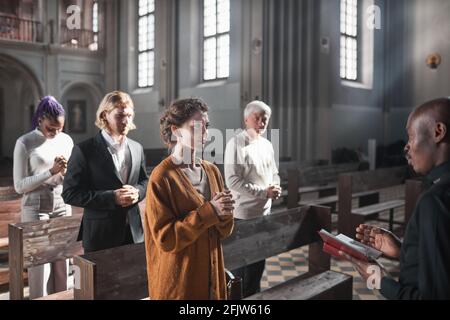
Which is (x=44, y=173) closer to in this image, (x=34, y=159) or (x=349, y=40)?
(x=34, y=159)

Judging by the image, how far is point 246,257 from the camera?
2.80m

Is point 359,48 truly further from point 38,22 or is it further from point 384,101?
point 38,22

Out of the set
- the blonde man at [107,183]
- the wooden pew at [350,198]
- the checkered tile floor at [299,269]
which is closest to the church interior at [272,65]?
the wooden pew at [350,198]

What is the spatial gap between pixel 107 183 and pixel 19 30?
587 inches

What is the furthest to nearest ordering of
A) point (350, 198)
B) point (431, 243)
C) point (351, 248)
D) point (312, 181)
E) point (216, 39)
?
point (216, 39)
point (312, 181)
point (350, 198)
point (351, 248)
point (431, 243)

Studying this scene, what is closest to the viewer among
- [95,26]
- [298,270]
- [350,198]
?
[298,270]

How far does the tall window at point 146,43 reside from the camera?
48.5ft

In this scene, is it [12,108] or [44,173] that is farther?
[12,108]

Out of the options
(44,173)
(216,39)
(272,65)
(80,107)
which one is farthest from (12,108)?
(44,173)

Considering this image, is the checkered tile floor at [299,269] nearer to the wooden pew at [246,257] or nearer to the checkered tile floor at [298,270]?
the checkered tile floor at [298,270]

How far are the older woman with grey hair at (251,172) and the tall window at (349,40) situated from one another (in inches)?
372

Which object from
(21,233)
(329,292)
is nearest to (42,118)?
(21,233)

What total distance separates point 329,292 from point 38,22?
15031 mm
